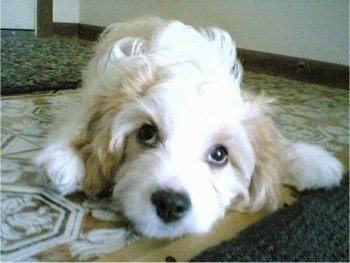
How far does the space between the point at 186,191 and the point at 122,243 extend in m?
0.18

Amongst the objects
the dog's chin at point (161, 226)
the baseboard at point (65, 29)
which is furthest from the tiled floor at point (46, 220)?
the baseboard at point (65, 29)

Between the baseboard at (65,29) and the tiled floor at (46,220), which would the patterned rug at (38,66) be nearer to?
the tiled floor at (46,220)

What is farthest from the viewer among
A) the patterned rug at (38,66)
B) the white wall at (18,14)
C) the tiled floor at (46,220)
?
the white wall at (18,14)

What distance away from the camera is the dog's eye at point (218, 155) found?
1.14 metres

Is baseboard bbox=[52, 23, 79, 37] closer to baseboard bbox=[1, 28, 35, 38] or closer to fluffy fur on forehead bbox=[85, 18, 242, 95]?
baseboard bbox=[1, 28, 35, 38]

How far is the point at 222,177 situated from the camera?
3.78 ft

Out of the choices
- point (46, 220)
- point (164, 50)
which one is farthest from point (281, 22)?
point (46, 220)

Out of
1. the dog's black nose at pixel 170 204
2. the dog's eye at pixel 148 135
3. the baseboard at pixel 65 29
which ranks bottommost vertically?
the baseboard at pixel 65 29

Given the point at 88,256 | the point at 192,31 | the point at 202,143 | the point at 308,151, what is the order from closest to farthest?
the point at 88,256, the point at 202,143, the point at 308,151, the point at 192,31

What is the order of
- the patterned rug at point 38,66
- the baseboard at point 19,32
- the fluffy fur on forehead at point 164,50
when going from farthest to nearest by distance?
the baseboard at point 19,32 → the patterned rug at point 38,66 → the fluffy fur on forehead at point 164,50

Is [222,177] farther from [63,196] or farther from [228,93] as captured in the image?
[63,196]

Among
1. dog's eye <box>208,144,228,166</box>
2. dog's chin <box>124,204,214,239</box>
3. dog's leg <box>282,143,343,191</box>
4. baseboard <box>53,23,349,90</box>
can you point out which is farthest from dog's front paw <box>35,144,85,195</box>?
baseboard <box>53,23,349,90</box>

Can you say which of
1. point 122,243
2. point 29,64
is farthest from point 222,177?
point 29,64

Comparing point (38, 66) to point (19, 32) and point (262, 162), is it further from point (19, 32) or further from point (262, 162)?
point (19, 32)
